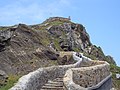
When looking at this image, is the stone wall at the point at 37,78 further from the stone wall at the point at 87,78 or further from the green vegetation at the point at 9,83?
the stone wall at the point at 87,78

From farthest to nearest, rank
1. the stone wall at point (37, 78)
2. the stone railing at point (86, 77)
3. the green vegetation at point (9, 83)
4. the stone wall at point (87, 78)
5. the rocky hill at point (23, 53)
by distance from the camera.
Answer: the rocky hill at point (23, 53), the green vegetation at point (9, 83), the stone wall at point (87, 78), the stone railing at point (86, 77), the stone wall at point (37, 78)

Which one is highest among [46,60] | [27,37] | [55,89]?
[27,37]

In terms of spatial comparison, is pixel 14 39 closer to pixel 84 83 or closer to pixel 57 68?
pixel 57 68

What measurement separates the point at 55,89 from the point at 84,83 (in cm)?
255

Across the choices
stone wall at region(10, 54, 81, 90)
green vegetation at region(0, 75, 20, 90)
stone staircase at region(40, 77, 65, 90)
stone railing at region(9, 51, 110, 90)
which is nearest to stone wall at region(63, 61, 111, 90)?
stone railing at region(9, 51, 110, 90)

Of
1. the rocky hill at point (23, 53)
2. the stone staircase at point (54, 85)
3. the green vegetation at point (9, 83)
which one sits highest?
the rocky hill at point (23, 53)

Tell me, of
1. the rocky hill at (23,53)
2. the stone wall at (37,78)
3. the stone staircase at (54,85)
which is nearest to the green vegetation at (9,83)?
the rocky hill at (23,53)

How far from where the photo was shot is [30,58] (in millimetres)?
41844

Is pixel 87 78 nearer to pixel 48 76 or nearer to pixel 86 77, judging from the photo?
pixel 86 77

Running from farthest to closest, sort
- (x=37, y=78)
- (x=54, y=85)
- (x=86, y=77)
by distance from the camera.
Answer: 1. (x=86, y=77)
2. (x=54, y=85)
3. (x=37, y=78)

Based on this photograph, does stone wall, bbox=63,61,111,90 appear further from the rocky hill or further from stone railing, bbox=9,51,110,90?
the rocky hill

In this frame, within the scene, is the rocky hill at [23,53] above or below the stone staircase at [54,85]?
above

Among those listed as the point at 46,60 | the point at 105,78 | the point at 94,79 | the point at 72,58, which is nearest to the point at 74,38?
the point at 72,58

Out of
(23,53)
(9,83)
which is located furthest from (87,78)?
(23,53)
